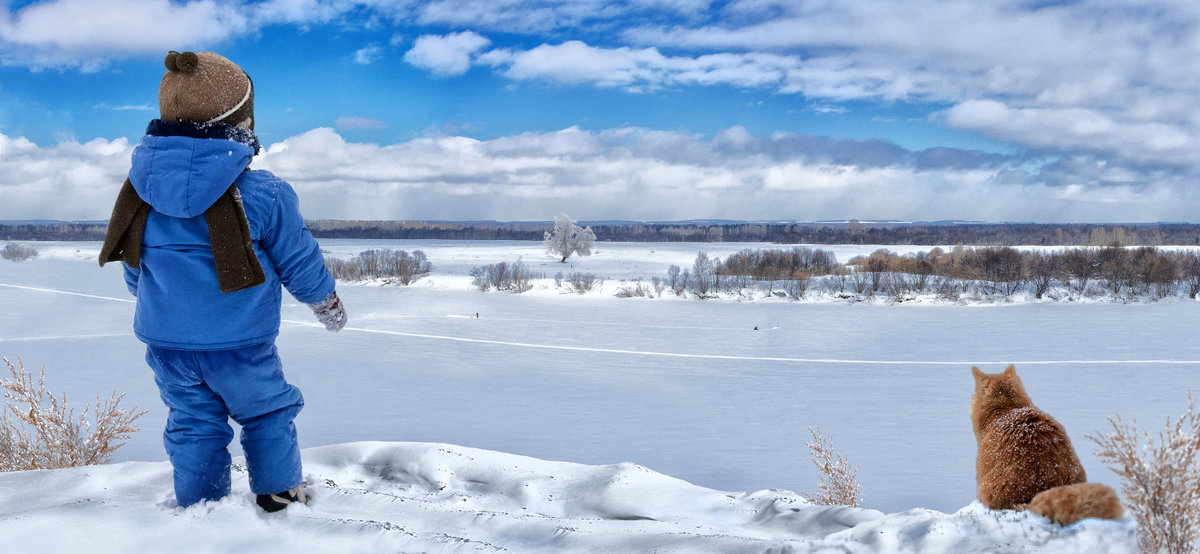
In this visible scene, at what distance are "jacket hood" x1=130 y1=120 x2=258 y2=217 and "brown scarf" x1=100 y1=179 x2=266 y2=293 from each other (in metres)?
0.04

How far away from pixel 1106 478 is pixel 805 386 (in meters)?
3.71

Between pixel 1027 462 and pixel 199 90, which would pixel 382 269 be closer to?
pixel 199 90

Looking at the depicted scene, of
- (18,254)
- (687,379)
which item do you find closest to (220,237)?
(687,379)

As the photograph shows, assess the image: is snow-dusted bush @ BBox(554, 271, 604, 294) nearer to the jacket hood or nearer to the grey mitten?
the grey mitten

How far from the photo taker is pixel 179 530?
5.69 ft

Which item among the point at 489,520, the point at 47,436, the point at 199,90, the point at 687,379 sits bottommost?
the point at 687,379

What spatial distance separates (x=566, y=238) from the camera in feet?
144

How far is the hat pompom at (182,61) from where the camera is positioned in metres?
1.90

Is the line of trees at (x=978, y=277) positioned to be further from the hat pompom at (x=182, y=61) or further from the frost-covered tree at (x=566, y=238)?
the hat pompom at (x=182, y=61)

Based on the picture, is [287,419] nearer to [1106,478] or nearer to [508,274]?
[1106,478]

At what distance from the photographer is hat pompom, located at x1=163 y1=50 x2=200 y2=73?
190cm

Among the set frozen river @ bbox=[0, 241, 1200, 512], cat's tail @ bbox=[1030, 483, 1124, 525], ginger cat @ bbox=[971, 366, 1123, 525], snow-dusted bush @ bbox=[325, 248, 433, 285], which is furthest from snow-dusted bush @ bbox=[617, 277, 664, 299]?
cat's tail @ bbox=[1030, 483, 1124, 525]

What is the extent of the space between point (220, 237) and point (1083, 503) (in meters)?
1.99

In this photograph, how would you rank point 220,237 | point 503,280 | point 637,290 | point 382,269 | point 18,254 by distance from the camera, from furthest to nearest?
1. point 18,254
2. point 382,269
3. point 503,280
4. point 637,290
5. point 220,237
